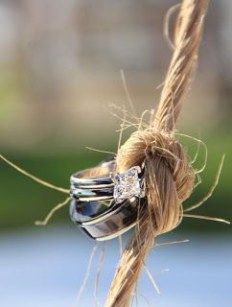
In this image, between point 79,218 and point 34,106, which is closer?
point 79,218

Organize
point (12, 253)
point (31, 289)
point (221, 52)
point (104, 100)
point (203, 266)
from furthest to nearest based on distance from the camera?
point (221, 52)
point (104, 100)
point (12, 253)
point (203, 266)
point (31, 289)

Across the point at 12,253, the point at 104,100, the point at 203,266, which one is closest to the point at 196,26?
the point at 203,266

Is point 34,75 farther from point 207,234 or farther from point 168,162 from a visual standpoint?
point 168,162

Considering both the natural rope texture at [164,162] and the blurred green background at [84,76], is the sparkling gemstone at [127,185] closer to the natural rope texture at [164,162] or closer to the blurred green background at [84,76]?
the natural rope texture at [164,162]

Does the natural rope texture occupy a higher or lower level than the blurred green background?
higher

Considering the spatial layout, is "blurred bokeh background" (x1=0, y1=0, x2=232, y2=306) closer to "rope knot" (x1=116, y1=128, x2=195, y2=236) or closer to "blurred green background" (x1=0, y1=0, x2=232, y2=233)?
"blurred green background" (x1=0, y1=0, x2=232, y2=233)

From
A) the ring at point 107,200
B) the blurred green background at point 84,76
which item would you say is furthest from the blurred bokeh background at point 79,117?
the ring at point 107,200

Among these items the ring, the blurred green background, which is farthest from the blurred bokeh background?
the ring
